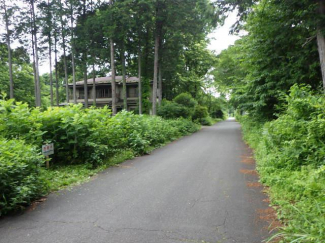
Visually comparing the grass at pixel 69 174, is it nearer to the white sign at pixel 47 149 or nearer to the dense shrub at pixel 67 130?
the dense shrub at pixel 67 130

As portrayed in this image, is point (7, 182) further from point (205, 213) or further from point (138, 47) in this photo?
point (138, 47)

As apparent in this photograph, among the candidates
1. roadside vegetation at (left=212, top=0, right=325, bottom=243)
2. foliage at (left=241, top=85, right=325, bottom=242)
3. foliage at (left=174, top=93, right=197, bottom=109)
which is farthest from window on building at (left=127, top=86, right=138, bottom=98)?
foliage at (left=241, top=85, right=325, bottom=242)

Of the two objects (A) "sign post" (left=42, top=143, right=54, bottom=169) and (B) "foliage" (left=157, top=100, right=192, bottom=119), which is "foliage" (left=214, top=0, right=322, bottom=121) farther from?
(B) "foliage" (left=157, top=100, right=192, bottom=119)

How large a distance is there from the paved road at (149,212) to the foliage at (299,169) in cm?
41

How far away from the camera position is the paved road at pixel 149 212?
10.2 ft

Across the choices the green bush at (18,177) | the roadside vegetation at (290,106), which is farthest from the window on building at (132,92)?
the green bush at (18,177)

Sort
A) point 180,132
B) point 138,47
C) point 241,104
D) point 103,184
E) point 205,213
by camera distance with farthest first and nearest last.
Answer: point 138,47, point 180,132, point 241,104, point 103,184, point 205,213

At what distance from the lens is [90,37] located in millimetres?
22469

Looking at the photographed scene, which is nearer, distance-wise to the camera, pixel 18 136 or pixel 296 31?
pixel 18 136

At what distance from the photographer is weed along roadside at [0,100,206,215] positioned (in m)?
4.00

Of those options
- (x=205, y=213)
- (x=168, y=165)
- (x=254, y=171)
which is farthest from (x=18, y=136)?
(x=254, y=171)

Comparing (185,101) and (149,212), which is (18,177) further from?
(185,101)

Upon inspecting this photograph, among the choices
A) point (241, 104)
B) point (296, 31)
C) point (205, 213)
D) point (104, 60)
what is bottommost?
point (205, 213)

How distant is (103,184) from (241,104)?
1006cm
